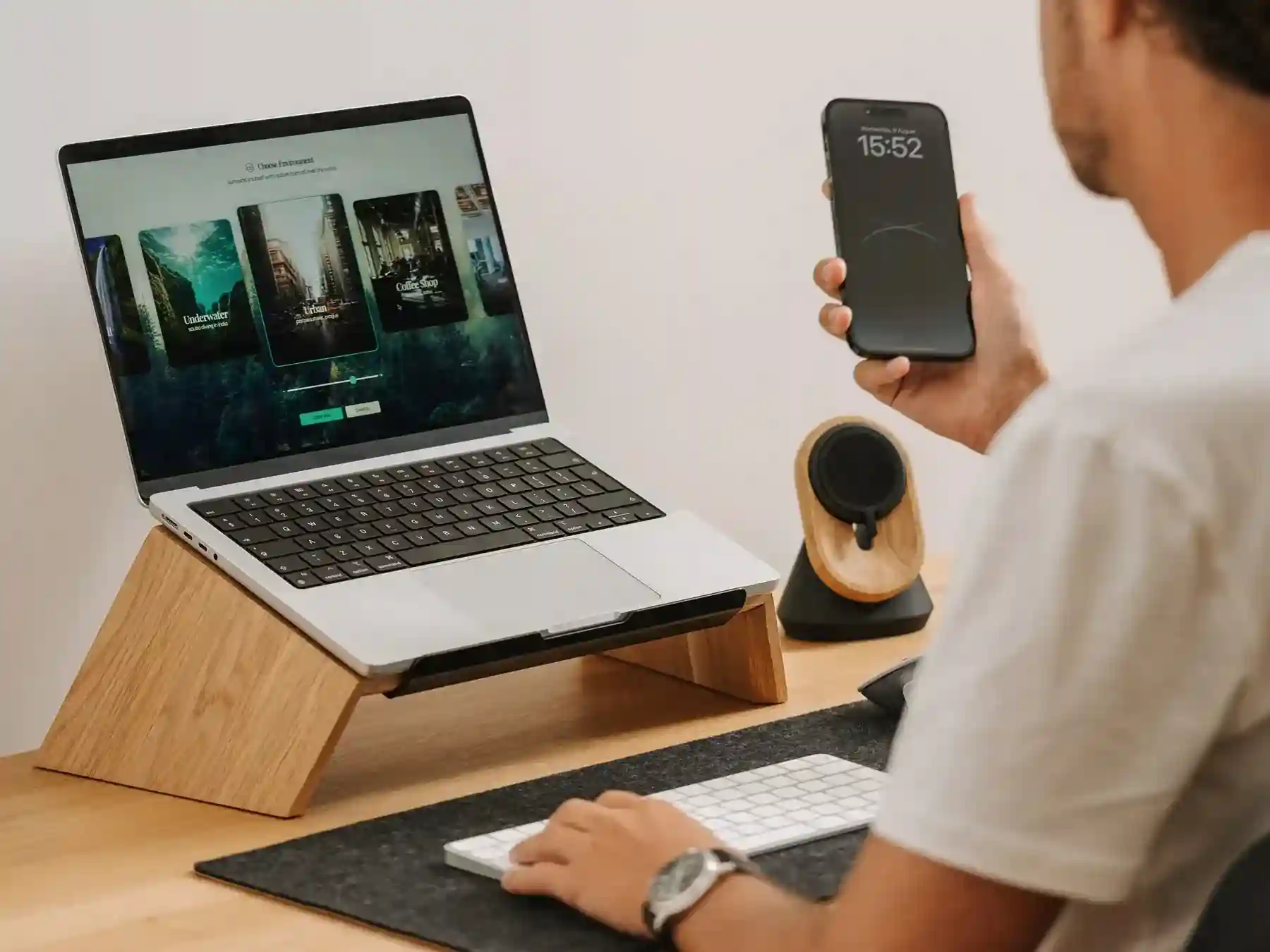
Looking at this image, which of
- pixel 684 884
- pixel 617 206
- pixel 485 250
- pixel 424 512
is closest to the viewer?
pixel 684 884

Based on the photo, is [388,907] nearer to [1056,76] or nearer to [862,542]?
[1056,76]

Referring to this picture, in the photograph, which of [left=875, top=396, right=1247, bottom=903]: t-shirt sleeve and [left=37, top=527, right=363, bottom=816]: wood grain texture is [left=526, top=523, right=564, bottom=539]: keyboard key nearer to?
[left=37, top=527, right=363, bottom=816]: wood grain texture

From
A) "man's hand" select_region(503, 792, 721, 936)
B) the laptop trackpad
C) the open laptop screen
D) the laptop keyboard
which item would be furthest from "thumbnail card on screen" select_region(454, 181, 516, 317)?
"man's hand" select_region(503, 792, 721, 936)

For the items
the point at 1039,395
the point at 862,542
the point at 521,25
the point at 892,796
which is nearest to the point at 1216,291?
the point at 1039,395

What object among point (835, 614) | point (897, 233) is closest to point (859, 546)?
point (835, 614)

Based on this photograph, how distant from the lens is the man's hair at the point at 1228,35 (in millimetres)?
575

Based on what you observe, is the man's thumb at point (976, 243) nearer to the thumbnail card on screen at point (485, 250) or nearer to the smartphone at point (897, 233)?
the smartphone at point (897, 233)

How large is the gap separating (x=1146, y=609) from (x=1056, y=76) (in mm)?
235

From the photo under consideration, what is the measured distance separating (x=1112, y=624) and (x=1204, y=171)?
178mm

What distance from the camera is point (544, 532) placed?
3.75ft

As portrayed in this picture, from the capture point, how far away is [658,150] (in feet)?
4.83

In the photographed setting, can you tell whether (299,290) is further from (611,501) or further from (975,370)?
(975,370)

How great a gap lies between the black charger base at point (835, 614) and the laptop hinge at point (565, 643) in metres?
0.20

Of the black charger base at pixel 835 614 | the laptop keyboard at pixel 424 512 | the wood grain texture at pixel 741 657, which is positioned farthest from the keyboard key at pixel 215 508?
the black charger base at pixel 835 614
